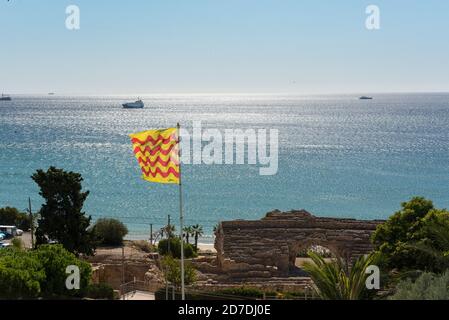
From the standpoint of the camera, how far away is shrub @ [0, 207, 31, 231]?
5697cm

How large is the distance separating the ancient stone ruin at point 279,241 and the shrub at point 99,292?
10.4m

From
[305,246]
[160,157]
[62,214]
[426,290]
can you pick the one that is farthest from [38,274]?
[305,246]

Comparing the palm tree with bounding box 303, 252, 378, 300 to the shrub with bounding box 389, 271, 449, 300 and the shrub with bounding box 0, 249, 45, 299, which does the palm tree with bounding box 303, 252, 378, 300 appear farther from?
the shrub with bounding box 0, 249, 45, 299

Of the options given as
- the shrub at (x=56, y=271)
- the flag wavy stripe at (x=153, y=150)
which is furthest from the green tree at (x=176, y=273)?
the flag wavy stripe at (x=153, y=150)

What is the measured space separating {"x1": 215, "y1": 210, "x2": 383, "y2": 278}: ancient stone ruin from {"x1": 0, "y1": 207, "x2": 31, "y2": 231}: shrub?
1994cm

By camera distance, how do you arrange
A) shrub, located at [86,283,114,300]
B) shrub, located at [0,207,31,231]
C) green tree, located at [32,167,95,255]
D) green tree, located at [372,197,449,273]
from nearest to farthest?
shrub, located at [86,283,114,300], green tree, located at [372,197,449,273], green tree, located at [32,167,95,255], shrub, located at [0,207,31,231]

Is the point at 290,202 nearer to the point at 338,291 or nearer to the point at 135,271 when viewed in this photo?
the point at 135,271

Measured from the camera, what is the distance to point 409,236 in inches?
1304

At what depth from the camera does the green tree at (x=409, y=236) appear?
30.7m

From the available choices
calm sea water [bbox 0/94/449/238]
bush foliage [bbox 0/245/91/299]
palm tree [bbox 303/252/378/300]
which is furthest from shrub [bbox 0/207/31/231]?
palm tree [bbox 303/252/378/300]

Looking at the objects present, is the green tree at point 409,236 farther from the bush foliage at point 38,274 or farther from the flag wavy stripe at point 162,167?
the bush foliage at point 38,274

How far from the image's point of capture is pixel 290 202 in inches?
3615
